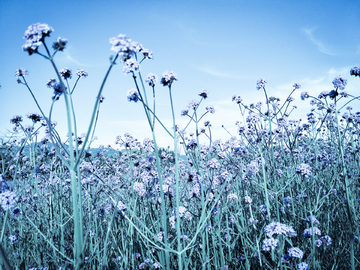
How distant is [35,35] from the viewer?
4.59 feet

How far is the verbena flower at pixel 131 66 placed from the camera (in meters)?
1.79

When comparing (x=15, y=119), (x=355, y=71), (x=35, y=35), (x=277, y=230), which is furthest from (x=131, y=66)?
(x=15, y=119)

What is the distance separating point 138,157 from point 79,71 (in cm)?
375

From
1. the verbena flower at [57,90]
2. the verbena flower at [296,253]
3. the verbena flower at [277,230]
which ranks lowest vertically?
the verbena flower at [296,253]

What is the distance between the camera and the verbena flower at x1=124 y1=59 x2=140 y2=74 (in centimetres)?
179

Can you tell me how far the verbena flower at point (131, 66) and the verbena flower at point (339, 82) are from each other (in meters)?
2.68

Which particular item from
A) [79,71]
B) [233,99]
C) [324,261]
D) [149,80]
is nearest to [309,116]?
[233,99]

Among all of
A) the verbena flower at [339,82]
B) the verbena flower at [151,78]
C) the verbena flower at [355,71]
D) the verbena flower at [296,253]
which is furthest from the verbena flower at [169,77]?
the verbena flower at [355,71]

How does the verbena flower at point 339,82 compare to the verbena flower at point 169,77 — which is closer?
the verbena flower at point 169,77

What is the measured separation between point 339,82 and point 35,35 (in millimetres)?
3457

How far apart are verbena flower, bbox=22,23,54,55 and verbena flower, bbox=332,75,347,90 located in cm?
332

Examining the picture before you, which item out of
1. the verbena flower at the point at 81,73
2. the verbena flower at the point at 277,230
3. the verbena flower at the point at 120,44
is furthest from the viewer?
the verbena flower at the point at 81,73

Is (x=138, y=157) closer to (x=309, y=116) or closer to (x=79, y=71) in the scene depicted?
(x=79, y=71)

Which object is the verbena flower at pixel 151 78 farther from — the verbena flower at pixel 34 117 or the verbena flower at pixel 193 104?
the verbena flower at pixel 34 117
